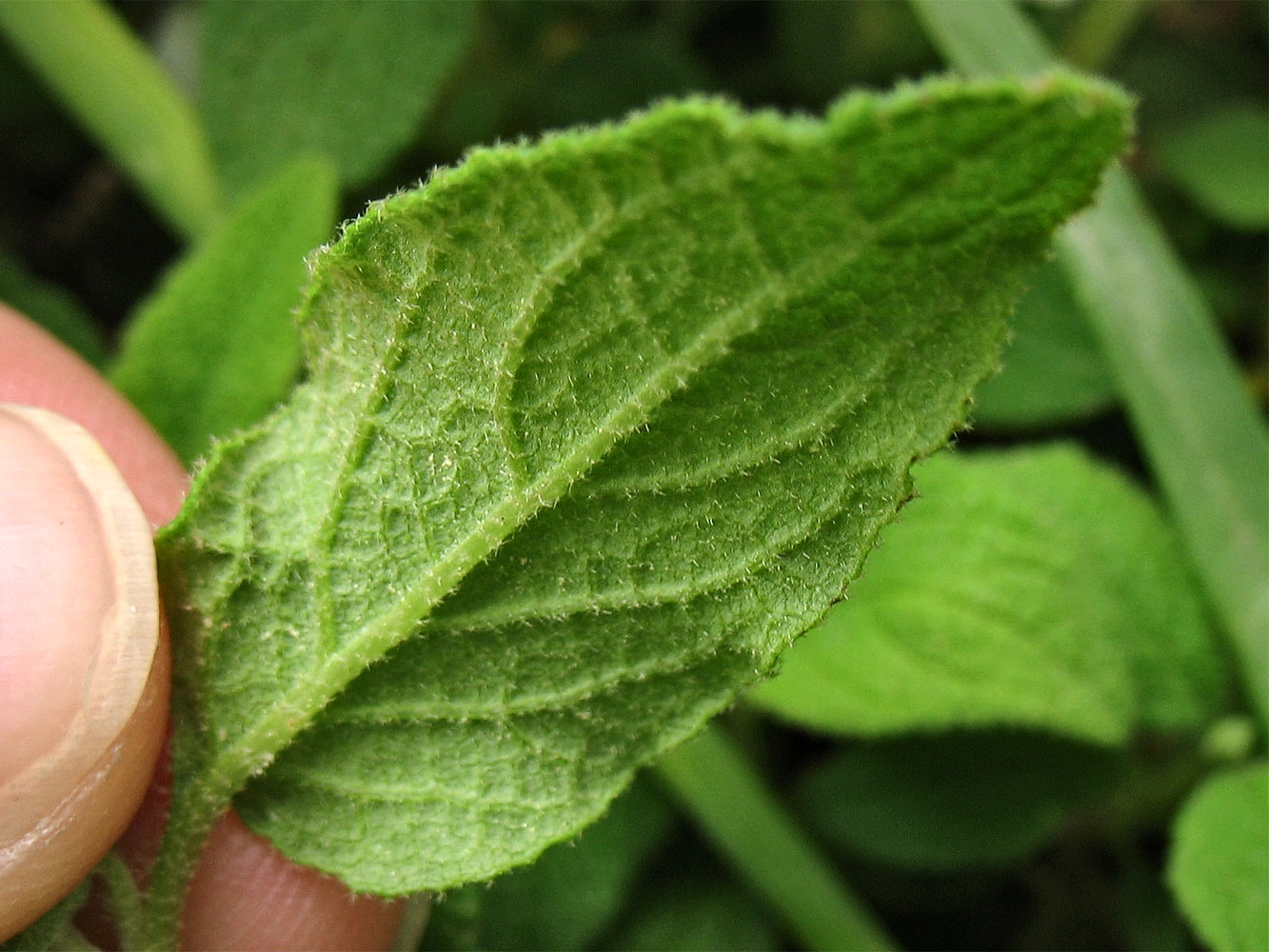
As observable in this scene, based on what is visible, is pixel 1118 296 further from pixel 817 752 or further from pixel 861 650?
pixel 817 752

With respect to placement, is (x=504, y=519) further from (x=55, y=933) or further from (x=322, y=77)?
(x=322, y=77)

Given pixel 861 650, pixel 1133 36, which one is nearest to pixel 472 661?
pixel 861 650

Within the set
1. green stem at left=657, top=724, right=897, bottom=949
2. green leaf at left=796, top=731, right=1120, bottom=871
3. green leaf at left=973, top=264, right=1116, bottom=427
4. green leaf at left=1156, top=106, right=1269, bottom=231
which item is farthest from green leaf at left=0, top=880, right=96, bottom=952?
green leaf at left=1156, top=106, right=1269, bottom=231

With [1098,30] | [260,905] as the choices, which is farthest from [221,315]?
[1098,30]

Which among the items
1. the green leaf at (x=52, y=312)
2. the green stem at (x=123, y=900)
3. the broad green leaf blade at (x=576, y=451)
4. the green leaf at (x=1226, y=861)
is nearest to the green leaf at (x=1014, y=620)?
the green leaf at (x=1226, y=861)

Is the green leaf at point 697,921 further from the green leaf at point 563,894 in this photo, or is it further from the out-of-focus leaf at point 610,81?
the out-of-focus leaf at point 610,81

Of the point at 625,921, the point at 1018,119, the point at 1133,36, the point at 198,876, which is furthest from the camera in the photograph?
the point at 1133,36
